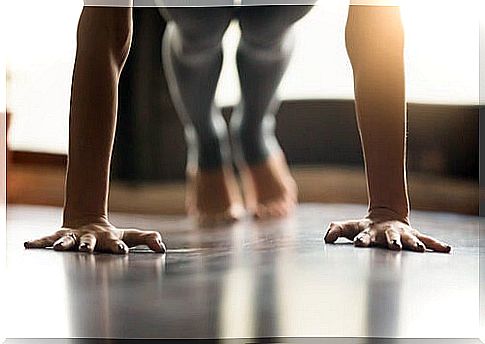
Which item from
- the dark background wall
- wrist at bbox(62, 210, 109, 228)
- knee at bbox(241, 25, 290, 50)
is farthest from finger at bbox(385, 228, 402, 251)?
wrist at bbox(62, 210, 109, 228)

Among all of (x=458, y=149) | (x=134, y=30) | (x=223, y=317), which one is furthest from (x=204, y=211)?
(x=458, y=149)

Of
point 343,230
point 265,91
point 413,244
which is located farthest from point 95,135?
point 413,244

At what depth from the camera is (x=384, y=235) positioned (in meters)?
1.34

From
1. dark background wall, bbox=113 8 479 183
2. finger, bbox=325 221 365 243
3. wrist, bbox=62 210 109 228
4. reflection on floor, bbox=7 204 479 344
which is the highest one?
dark background wall, bbox=113 8 479 183

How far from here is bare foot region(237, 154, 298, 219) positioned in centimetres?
135

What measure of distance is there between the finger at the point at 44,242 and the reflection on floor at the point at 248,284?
0.03ft

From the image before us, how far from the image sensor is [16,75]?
134 cm

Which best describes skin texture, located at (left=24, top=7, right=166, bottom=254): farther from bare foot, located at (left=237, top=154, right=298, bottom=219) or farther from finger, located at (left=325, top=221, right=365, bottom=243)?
finger, located at (left=325, top=221, right=365, bottom=243)

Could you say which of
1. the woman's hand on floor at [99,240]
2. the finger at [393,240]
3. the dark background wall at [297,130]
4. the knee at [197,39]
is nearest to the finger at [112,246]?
the woman's hand on floor at [99,240]

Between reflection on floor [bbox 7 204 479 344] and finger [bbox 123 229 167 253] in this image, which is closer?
reflection on floor [bbox 7 204 479 344]

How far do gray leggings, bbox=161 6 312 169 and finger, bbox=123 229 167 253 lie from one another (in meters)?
0.14

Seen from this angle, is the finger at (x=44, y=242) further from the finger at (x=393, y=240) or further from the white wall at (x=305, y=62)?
the finger at (x=393, y=240)

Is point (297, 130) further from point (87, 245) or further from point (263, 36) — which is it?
point (87, 245)

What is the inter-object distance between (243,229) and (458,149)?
0.38m
